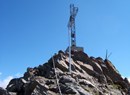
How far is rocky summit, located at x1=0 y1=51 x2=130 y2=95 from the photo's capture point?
215ft

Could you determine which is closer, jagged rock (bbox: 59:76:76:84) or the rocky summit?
the rocky summit

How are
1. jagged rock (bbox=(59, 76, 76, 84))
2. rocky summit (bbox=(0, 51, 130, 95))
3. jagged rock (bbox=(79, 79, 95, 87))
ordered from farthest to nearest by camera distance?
jagged rock (bbox=(79, 79, 95, 87)) < jagged rock (bbox=(59, 76, 76, 84)) < rocky summit (bbox=(0, 51, 130, 95))

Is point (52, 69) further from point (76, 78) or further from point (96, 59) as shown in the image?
point (96, 59)

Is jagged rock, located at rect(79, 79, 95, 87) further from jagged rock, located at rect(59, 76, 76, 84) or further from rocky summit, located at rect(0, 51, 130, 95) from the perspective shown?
jagged rock, located at rect(59, 76, 76, 84)

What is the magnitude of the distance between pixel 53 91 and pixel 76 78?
830cm

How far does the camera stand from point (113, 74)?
90.3 meters

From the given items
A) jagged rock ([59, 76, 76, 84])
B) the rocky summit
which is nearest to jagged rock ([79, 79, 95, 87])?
the rocky summit

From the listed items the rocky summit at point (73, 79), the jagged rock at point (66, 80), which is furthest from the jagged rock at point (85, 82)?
the jagged rock at point (66, 80)

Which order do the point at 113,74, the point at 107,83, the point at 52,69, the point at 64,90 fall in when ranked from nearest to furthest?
the point at 64,90 → the point at 52,69 → the point at 107,83 → the point at 113,74

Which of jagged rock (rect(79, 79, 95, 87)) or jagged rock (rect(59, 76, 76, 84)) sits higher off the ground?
jagged rock (rect(79, 79, 95, 87))

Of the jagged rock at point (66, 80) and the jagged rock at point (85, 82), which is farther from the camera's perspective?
the jagged rock at point (85, 82)

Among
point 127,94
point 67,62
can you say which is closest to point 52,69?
point 67,62

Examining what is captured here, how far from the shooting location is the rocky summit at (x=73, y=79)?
6556 centimetres

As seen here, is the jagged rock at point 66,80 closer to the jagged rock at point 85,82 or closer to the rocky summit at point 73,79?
the rocky summit at point 73,79
